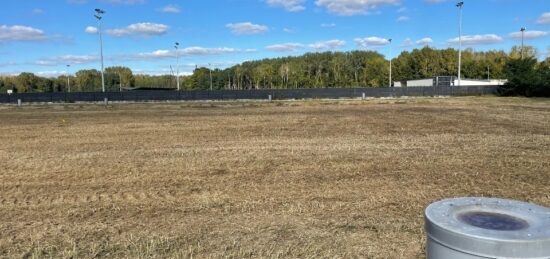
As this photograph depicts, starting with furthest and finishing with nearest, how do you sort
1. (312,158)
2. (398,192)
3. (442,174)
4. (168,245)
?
(312,158)
(442,174)
(398,192)
(168,245)

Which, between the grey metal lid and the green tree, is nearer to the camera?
the grey metal lid

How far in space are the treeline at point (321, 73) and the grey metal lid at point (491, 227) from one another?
122 metres

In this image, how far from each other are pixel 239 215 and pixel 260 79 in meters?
155

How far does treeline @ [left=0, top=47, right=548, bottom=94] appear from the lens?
441 feet

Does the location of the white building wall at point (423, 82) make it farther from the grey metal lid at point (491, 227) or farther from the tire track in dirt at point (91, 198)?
the grey metal lid at point (491, 227)

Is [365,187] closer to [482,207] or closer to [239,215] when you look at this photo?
[239,215]

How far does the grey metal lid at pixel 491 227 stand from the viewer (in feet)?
6.32

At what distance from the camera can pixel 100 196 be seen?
826 cm

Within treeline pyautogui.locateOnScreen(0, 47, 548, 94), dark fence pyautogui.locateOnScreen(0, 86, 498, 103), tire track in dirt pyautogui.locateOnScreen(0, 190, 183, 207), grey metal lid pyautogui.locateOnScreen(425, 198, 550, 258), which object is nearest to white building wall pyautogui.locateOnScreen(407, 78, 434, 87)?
treeline pyautogui.locateOnScreen(0, 47, 548, 94)

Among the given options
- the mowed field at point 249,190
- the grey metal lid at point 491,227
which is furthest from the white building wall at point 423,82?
the grey metal lid at point 491,227

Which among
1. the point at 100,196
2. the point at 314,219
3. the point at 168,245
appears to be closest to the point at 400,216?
the point at 314,219

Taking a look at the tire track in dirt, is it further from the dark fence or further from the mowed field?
the dark fence

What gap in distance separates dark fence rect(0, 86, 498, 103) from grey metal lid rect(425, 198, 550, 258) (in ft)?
192

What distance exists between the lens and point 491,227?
212 cm
